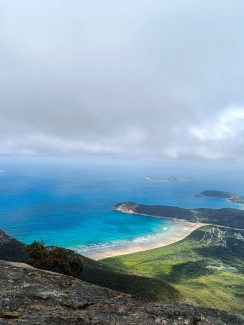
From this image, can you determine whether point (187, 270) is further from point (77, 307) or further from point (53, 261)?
point (77, 307)

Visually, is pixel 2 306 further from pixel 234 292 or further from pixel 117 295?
pixel 234 292

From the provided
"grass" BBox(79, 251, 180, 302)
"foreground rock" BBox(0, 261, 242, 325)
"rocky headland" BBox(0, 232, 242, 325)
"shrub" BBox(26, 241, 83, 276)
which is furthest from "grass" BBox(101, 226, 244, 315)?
"foreground rock" BBox(0, 261, 242, 325)

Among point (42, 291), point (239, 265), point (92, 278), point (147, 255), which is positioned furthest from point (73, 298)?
point (239, 265)

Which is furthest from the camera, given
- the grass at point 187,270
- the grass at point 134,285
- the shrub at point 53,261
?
the grass at point 187,270

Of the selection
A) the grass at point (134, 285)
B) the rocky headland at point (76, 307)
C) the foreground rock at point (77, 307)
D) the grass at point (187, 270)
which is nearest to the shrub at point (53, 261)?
the rocky headland at point (76, 307)

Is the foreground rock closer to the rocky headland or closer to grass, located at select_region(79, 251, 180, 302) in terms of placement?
the rocky headland

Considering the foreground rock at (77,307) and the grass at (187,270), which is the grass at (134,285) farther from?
the foreground rock at (77,307)

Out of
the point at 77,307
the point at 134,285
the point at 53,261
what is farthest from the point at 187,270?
the point at 77,307

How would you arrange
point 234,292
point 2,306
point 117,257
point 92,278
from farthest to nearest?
point 117,257 → point 234,292 → point 92,278 → point 2,306
